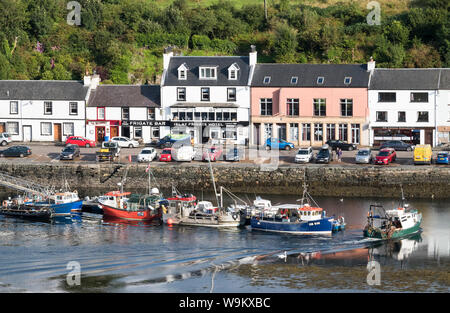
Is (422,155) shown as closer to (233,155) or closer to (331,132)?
(331,132)

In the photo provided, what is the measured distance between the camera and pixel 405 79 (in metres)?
75.8

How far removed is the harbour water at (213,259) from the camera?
43062mm

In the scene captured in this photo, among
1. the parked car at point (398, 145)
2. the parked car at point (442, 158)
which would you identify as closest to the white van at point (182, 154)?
the parked car at point (398, 145)

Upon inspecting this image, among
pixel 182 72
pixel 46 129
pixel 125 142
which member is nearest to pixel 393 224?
pixel 125 142

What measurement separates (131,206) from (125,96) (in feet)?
73.8

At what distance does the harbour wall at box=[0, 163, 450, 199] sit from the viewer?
64.0 m

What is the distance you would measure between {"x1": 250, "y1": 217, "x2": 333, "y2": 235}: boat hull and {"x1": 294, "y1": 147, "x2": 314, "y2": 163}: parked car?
1313cm

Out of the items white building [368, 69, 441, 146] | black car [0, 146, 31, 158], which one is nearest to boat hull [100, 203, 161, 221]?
black car [0, 146, 31, 158]

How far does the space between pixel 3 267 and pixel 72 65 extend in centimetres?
4552

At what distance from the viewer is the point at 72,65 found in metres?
88.8

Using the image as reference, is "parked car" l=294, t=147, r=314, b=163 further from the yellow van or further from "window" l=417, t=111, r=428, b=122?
"window" l=417, t=111, r=428, b=122
